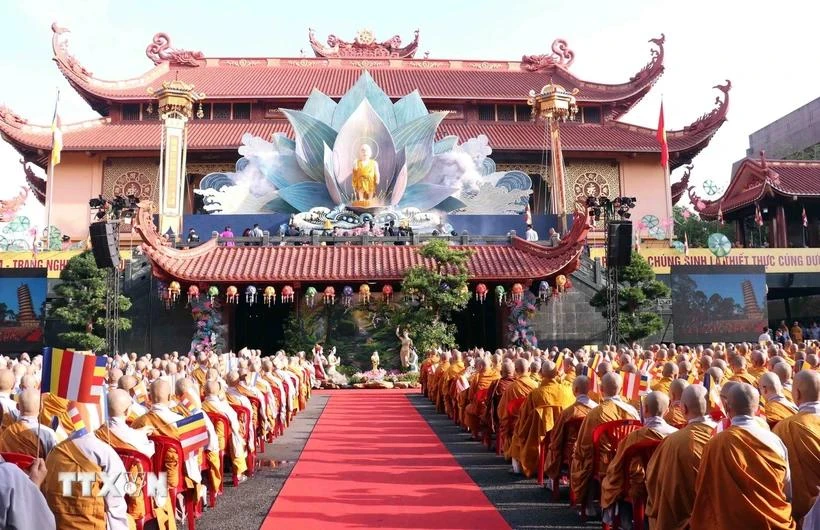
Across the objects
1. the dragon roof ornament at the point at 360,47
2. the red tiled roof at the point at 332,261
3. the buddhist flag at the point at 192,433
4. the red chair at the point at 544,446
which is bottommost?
the red chair at the point at 544,446

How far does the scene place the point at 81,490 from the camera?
4020 mm

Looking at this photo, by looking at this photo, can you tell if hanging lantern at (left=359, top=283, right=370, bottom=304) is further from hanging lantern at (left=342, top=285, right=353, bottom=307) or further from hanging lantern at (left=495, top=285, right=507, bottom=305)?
hanging lantern at (left=495, top=285, right=507, bottom=305)

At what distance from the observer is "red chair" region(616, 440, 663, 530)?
16.2 ft

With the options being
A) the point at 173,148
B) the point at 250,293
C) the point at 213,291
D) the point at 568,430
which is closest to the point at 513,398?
the point at 568,430

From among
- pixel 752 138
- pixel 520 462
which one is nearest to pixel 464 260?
pixel 520 462

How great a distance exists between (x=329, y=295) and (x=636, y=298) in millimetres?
8164

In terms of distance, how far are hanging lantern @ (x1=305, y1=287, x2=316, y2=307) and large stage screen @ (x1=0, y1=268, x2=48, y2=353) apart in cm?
906

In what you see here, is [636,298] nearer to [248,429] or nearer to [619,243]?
[619,243]

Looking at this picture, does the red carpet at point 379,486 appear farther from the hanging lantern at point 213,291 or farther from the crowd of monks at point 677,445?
the hanging lantern at point 213,291

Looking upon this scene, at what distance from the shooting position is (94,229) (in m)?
16.8

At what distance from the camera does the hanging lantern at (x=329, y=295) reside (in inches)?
760

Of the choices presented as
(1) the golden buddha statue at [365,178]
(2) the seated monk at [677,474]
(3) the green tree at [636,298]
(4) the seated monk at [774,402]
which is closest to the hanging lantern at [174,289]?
(1) the golden buddha statue at [365,178]

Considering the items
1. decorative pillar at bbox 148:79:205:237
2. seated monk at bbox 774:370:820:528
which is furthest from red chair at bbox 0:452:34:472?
decorative pillar at bbox 148:79:205:237

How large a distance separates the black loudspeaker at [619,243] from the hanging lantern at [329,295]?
7.08m
